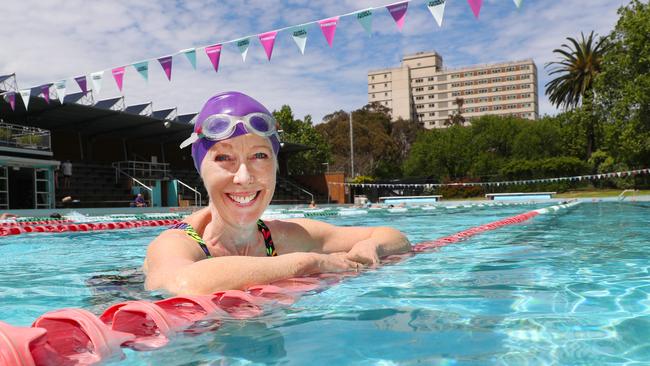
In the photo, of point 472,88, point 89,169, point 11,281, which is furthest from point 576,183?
point 472,88

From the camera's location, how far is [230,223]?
122 inches

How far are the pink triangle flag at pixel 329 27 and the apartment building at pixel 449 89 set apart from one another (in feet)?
352

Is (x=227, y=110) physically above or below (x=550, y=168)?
below

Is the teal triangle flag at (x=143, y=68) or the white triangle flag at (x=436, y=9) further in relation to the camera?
the teal triangle flag at (x=143, y=68)

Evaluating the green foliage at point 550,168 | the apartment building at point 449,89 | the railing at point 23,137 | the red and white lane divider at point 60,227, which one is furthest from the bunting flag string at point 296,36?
the apartment building at point 449,89

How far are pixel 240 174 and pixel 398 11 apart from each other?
7.17 m

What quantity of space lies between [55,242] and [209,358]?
27.8ft

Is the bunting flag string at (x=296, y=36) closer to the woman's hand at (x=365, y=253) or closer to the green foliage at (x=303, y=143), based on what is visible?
the woman's hand at (x=365, y=253)

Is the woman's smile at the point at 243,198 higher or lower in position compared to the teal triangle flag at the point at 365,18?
lower

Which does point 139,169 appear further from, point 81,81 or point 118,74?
point 118,74

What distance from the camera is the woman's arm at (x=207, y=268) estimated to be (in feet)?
8.46

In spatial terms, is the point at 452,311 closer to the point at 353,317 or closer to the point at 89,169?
the point at 353,317

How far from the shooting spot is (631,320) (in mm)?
2230

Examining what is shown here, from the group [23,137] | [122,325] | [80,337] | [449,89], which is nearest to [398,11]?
[122,325]
